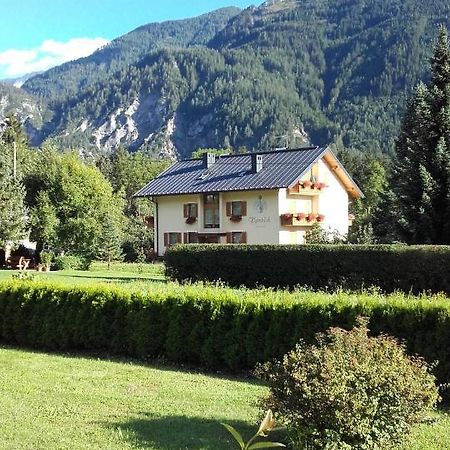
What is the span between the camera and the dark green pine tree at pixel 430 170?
2420 centimetres

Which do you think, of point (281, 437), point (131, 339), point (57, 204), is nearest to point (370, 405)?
point (281, 437)

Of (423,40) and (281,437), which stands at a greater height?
(423,40)

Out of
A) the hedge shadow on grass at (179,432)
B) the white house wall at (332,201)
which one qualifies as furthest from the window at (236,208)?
the hedge shadow on grass at (179,432)

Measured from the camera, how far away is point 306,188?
136 feet

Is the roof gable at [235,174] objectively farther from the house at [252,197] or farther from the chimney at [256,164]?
the chimney at [256,164]

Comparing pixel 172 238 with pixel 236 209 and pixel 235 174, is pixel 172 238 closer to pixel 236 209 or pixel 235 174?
pixel 236 209

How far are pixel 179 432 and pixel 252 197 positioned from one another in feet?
116

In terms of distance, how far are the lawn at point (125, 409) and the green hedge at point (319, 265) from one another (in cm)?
1055

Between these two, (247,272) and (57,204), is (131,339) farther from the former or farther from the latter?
(57,204)

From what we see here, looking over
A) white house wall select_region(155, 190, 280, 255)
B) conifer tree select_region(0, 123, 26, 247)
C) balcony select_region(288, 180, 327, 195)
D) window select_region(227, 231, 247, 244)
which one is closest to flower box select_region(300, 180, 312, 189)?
balcony select_region(288, 180, 327, 195)

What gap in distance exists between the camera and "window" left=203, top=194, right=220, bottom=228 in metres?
44.3

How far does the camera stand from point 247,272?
84.4 ft

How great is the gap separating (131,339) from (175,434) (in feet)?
18.0

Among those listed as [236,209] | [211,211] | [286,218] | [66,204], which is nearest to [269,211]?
[286,218]
